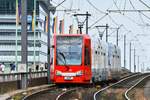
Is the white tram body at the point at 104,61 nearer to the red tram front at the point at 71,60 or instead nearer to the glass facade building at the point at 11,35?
the red tram front at the point at 71,60

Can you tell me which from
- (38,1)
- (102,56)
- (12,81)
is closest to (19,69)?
(12,81)

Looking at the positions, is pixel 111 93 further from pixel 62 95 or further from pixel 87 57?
pixel 87 57

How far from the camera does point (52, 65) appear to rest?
120 feet

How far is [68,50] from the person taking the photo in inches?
1443

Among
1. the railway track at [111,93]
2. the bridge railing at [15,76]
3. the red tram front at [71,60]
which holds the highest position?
the red tram front at [71,60]

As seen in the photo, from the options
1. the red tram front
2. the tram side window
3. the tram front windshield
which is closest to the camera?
the red tram front

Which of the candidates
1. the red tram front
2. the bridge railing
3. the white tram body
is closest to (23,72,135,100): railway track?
the bridge railing

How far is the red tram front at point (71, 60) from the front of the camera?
36.3 metres

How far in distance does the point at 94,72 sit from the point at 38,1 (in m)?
135

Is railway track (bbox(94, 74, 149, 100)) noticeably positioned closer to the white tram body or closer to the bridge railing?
the white tram body

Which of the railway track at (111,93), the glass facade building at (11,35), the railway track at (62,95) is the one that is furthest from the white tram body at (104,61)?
the glass facade building at (11,35)

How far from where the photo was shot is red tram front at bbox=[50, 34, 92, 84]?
3634cm

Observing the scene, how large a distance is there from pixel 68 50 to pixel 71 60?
2.23 feet

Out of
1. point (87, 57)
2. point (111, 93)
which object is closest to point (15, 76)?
point (87, 57)
